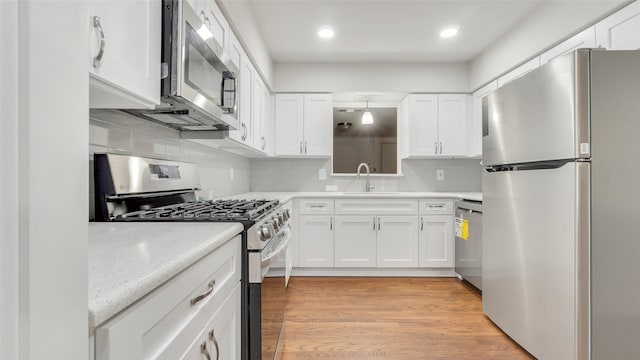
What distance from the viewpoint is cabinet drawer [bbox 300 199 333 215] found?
130 inches

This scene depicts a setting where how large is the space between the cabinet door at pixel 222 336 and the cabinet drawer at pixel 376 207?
2.22 meters

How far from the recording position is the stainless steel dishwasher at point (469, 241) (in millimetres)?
2755

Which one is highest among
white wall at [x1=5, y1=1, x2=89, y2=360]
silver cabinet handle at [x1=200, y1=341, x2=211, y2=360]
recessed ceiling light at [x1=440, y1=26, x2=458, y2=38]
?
recessed ceiling light at [x1=440, y1=26, x2=458, y2=38]

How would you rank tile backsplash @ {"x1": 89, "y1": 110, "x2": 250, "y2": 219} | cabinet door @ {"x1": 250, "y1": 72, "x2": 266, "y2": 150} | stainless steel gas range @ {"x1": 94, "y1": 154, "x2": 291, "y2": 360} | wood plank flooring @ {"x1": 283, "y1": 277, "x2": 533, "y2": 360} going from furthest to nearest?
cabinet door @ {"x1": 250, "y1": 72, "x2": 266, "y2": 150} → wood plank flooring @ {"x1": 283, "y1": 277, "x2": 533, "y2": 360} → tile backsplash @ {"x1": 89, "y1": 110, "x2": 250, "y2": 219} → stainless steel gas range @ {"x1": 94, "y1": 154, "x2": 291, "y2": 360}

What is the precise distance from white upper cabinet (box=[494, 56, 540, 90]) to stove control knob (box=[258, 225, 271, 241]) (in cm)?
232

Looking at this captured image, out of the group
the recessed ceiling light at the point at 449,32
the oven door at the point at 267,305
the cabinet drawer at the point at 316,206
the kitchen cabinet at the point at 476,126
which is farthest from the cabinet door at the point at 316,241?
the recessed ceiling light at the point at 449,32

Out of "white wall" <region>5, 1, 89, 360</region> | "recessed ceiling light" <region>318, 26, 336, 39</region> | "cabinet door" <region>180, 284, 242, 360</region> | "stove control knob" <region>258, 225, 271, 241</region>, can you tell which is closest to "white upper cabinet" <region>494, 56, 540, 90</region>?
"recessed ceiling light" <region>318, 26, 336, 39</region>

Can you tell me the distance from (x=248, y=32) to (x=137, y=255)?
6.92 feet

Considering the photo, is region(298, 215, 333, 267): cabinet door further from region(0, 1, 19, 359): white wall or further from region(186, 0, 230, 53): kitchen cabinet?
region(0, 1, 19, 359): white wall

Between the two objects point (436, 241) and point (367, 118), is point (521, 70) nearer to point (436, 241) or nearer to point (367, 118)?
point (367, 118)

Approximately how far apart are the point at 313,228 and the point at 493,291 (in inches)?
66.8

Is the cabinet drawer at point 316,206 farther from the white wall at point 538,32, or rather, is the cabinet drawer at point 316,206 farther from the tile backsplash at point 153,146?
the white wall at point 538,32

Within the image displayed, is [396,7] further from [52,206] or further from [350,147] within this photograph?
[52,206]

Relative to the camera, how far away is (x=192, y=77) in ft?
4.32
